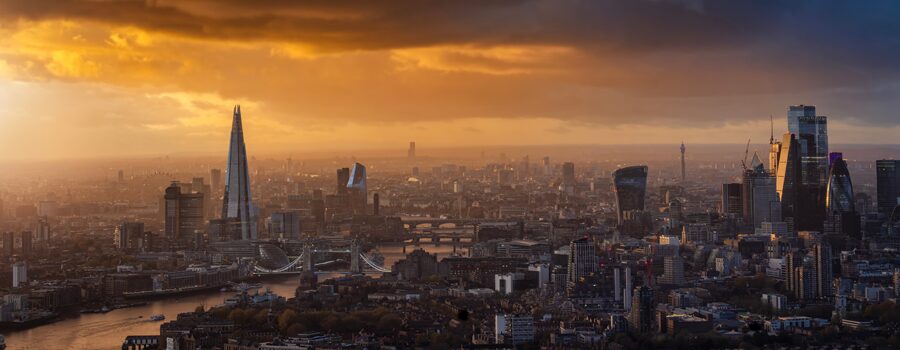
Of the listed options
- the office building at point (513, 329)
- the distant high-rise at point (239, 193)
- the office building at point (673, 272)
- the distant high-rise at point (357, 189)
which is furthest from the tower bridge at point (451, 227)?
the office building at point (513, 329)

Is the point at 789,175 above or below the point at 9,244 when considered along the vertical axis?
above

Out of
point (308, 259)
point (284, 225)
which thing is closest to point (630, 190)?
point (284, 225)

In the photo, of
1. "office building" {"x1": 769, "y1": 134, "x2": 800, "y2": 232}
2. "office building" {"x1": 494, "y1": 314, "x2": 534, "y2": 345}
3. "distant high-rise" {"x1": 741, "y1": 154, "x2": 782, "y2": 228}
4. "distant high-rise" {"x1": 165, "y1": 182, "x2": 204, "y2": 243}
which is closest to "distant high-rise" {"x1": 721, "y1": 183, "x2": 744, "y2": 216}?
"distant high-rise" {"x1": 741, "y1": 154, "x2": 782, "y2": 228}

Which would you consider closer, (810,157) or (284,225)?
(810,157)

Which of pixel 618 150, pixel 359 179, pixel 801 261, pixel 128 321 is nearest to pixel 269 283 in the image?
pixel 128 321

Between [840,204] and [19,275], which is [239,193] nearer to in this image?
[19,275]

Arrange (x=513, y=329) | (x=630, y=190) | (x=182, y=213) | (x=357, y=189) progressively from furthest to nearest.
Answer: (x=357, y=189)
(x=630, y=190)
(x=182, y=213)
(x=513, y=329)
